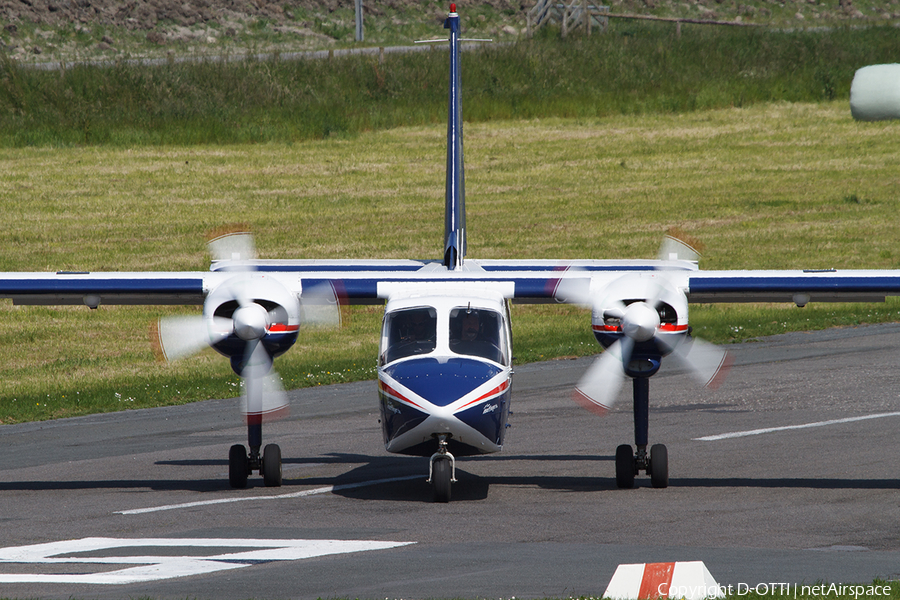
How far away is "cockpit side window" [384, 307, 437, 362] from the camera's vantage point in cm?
1353

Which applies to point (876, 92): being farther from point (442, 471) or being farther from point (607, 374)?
point (442, 471)

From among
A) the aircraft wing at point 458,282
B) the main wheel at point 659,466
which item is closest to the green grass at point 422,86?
the aircraft wing at point 458,282

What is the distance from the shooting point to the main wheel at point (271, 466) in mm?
14656

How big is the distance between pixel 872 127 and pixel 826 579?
41.3 m

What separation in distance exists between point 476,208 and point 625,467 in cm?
2624

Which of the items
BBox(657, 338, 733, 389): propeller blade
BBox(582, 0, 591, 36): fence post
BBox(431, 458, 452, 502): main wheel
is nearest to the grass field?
BBox(657, 338, 733, 389): propeller blade

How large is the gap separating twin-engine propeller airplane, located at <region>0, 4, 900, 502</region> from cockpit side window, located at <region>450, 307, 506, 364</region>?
15 millimetres

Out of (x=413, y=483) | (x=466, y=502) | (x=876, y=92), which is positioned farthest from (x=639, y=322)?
(x=876, y=92)

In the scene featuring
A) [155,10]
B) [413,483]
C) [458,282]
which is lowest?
[413,483]

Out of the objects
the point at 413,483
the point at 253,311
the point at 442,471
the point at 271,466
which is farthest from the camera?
the point at 413,483

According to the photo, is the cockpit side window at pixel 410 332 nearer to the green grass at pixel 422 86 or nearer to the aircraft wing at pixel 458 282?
the aircraft wing at pixel 458 282

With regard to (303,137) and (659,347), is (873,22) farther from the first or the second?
(659,347)

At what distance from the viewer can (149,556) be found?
11242 mm

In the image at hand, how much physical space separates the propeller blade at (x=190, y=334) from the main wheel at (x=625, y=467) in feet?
15.3
